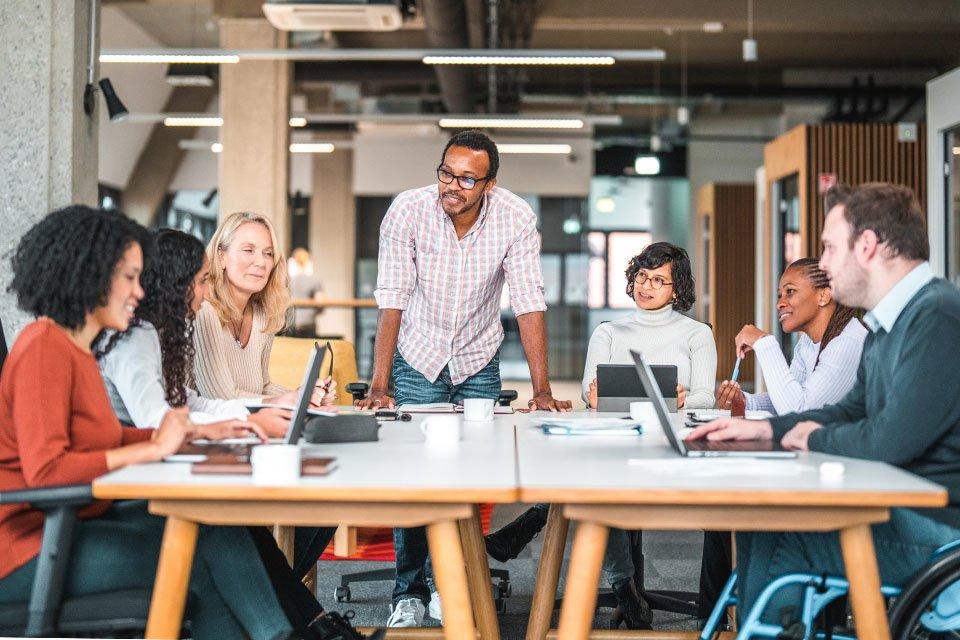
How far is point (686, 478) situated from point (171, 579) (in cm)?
97

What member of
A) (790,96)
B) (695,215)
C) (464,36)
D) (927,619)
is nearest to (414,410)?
(927,619)

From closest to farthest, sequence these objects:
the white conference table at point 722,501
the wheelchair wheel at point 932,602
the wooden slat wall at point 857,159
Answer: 1. the white conference table at point 722,501
2. the wheelchair wheel at point 932,602
3. the wooden slat wall at point 857,159

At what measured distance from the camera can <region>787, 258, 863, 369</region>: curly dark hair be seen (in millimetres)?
3369

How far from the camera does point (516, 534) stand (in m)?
3.89

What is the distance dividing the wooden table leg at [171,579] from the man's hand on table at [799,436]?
130cm

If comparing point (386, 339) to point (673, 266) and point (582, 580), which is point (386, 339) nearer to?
point (673, 266)

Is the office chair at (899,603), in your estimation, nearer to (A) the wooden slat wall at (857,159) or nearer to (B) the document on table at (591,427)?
(B) the document on table at (591,427)

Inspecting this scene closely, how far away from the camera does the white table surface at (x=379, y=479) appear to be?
6.12 feet

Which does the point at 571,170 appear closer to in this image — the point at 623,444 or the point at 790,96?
the point at 790,96

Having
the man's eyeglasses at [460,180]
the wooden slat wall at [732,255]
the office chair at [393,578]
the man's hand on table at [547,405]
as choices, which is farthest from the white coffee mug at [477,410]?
the wooden slat wall at [732,255]

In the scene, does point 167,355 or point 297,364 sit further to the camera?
point 297,364

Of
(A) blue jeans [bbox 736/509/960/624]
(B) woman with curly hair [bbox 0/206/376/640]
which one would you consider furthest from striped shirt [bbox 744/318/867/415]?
(B) woman with curly hair [bbox 0/206/376/640]

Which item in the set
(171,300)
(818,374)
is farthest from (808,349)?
Result: (171,300)

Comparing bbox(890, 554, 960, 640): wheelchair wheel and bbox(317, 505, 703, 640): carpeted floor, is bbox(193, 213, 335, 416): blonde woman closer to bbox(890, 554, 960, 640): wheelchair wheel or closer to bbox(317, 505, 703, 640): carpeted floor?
bbox(317, 505, 703, 640): carpeted floor
